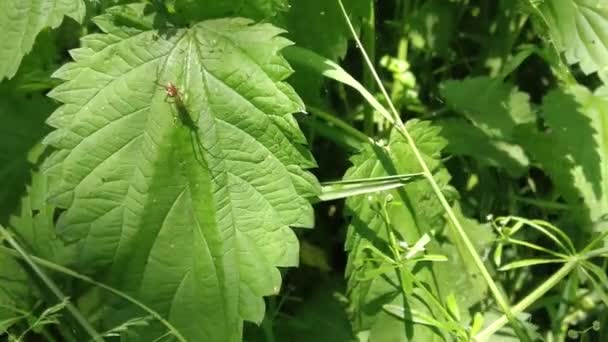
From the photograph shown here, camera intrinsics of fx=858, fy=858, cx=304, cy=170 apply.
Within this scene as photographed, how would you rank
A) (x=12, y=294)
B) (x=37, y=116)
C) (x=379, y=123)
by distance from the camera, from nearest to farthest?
(x=12, y=294), (x=37, y=116), (x=379, y=123)

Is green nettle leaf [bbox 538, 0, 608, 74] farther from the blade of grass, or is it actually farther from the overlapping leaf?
the blade of grass

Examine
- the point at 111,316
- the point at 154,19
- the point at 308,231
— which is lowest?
the point at 308,231

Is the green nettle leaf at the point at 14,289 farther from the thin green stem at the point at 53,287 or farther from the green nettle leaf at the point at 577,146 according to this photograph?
the green nettle leaf at the point at 577,146

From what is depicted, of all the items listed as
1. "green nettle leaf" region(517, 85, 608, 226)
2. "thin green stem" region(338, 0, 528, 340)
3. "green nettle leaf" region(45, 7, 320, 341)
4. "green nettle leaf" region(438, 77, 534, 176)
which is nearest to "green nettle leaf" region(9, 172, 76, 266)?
"green nettle leaf" region(45, 7, 320, 341)

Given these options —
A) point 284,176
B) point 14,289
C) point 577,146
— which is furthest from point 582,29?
point 14,289

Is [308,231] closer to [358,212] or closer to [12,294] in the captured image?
[358,212]

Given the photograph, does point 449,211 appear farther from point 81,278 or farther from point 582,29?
point 81,278

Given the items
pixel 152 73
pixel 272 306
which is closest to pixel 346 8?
pixel 152 73
